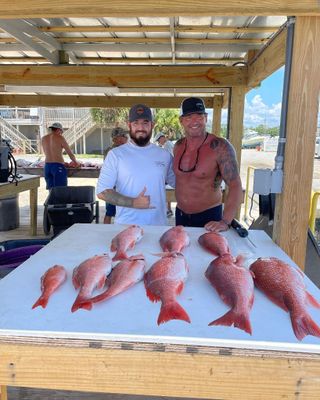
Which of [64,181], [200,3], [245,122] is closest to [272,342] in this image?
[200,3]

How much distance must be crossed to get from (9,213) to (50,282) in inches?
203

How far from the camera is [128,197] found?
2609 millimetres

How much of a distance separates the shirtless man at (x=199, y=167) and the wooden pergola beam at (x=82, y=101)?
5527mm

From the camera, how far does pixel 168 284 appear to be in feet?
4.33

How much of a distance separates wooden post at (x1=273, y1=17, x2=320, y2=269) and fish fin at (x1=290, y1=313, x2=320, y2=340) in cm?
91

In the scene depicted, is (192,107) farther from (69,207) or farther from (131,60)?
(131,60)

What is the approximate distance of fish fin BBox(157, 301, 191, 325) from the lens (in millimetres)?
1164

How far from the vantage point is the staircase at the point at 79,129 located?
2852cm

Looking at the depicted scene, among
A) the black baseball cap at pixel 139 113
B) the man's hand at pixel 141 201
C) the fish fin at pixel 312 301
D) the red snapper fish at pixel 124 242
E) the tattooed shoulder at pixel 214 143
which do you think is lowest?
the fish fin at pixel 312 301

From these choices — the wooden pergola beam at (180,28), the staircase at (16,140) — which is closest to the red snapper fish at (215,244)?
the wooden pergola beam at (180,28)

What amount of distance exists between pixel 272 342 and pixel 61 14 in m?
1.74

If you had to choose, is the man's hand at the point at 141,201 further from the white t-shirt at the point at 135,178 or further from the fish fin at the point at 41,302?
the fish fin at the point at 41,302

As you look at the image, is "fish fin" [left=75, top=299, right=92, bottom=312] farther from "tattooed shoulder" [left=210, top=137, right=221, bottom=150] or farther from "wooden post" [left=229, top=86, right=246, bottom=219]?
"wooden post" [left=229, top=86, right=246, bottom=219]

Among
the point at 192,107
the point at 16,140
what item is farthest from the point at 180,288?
the point at 16,140
